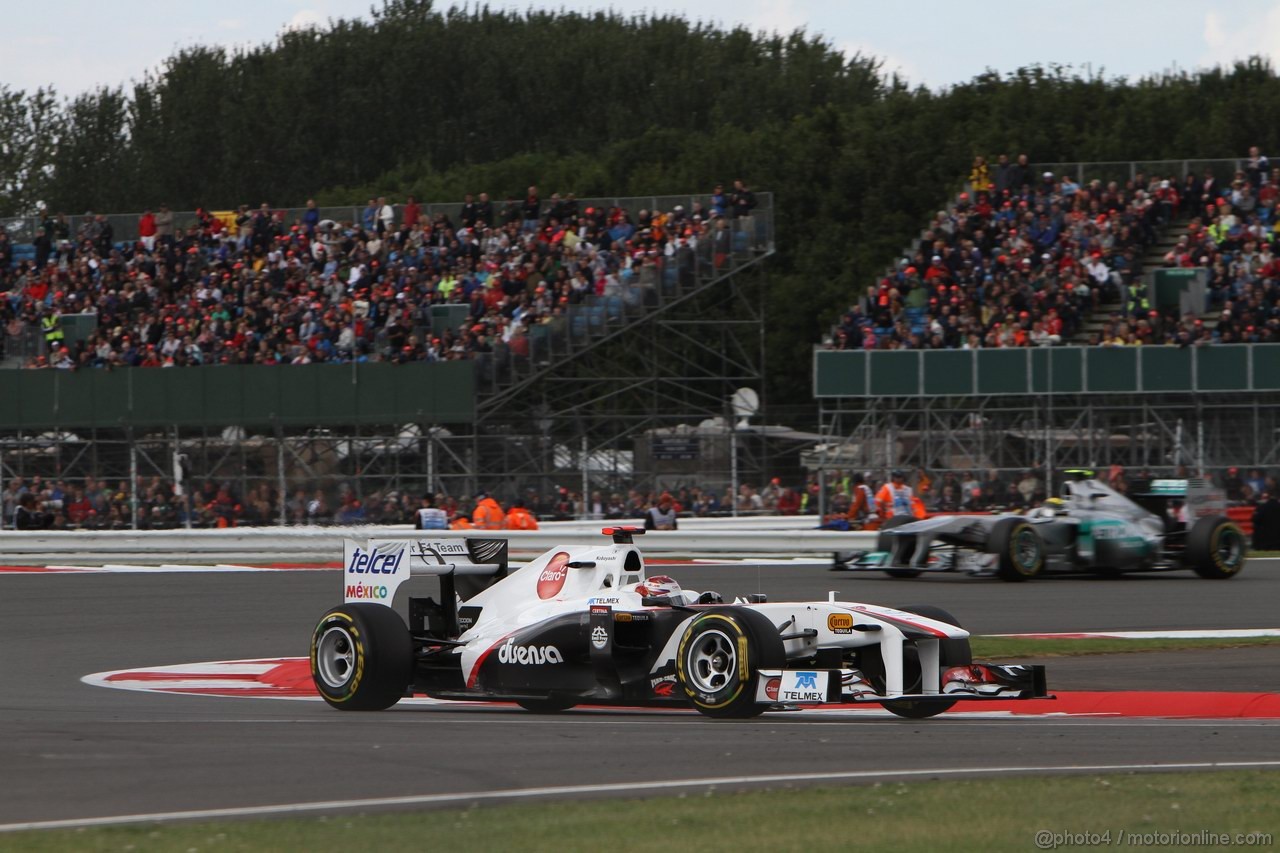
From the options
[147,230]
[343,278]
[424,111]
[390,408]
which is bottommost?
[390,408]

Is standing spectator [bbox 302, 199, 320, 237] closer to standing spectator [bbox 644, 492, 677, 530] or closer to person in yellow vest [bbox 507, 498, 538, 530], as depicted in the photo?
person in yellow vest [bbox 507, 498, 538, 530]

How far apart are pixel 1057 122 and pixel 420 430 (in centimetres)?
2458

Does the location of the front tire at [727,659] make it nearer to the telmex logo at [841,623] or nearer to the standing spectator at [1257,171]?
the telmex logo at [841,623]

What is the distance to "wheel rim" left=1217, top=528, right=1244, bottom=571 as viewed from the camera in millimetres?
21781

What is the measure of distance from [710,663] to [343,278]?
25.9m

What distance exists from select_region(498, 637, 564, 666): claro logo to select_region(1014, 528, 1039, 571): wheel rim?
37.2 ft

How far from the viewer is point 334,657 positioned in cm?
1164

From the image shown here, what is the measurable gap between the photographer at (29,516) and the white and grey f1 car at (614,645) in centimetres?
1861

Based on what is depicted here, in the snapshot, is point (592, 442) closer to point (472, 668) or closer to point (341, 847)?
point (472, 668)

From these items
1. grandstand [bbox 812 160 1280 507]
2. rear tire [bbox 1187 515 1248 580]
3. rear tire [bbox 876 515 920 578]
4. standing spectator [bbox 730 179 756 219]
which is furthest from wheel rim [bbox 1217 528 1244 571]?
standing spectator [bbox 730 179 756 219]

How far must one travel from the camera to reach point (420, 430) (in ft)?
104

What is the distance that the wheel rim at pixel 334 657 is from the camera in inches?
456

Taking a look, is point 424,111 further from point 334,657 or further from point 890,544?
point 334,657

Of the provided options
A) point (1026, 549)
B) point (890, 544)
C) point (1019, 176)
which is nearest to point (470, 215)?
point (1019, 176)
